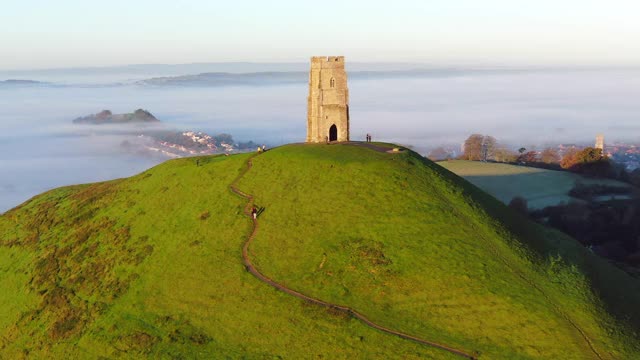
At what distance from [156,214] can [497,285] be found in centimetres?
3428

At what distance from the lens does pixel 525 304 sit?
4566cm

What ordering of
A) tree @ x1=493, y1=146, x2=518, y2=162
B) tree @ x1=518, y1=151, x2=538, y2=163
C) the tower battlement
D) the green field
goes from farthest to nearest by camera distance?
1. tree @ x1=493, y1=146, x2=518, y2=162
2. tree @ x1=518, y1=151, x2=538, y2=163
3. the green field
4. the tower battlement

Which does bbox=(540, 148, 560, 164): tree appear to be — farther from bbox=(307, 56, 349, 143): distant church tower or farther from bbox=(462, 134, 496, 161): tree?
bbox=(307, 56, 349, 143): distant church tower

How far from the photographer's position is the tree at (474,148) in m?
183

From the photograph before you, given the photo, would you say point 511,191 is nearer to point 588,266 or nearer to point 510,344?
point 588,266

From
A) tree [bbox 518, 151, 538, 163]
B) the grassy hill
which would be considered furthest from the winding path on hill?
tree [bbox 518, 151, 538, 163]

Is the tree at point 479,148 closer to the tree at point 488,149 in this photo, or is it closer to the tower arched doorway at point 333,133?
the tree at point 488,149

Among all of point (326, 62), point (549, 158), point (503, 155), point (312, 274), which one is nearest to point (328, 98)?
point (326, 62)

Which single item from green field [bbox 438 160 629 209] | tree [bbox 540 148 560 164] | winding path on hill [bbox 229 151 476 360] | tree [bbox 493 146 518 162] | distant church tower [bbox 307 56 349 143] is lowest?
tree [bbox 493 146 518 162]

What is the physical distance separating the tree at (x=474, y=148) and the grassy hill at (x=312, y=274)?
115 metres

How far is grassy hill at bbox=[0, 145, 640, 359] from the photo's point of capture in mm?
43875

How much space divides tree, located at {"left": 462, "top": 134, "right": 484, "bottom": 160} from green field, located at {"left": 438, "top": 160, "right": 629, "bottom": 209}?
42490mm

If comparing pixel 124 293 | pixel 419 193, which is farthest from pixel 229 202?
pixel 419 193

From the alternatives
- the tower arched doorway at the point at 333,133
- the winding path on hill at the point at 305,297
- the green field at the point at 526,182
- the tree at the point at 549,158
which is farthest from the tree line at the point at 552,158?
the winding path on hill at the point at 305,297
